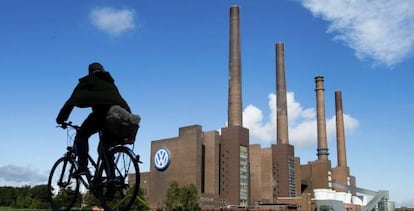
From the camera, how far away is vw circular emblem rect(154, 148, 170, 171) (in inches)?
3803

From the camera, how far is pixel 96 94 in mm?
6613

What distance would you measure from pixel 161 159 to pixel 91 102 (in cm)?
9269

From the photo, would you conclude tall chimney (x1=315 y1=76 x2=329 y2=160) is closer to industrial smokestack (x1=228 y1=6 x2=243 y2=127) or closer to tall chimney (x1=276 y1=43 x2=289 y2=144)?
tall chimney (x1=276 y1=43 x2=289 y2=144)

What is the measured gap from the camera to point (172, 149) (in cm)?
9644

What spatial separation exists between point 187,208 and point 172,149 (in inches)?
864

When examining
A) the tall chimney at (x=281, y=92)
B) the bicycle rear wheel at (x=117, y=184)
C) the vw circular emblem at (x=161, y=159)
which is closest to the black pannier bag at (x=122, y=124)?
the bicycle rear wheel at (x=117, y=184)

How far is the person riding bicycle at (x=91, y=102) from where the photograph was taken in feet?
21.7

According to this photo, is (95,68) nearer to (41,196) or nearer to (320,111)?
(41,196)

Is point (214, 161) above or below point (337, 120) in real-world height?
below

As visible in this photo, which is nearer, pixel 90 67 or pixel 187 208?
pixel 90 67

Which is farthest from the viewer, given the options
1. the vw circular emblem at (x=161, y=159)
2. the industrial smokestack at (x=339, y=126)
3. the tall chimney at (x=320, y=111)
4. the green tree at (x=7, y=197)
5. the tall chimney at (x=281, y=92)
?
the industrial smokestack at (x=339, y=126)

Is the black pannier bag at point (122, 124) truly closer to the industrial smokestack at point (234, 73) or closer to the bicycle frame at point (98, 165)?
the bicycle frame at point (98, 165)

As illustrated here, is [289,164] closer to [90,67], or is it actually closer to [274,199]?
[274,199]

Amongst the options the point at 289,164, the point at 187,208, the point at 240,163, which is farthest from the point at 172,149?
the point at 289,164
